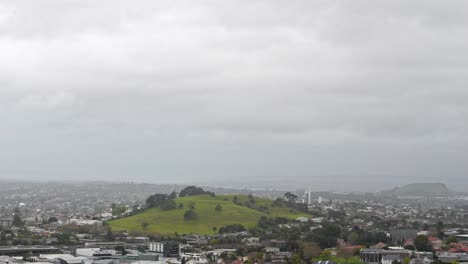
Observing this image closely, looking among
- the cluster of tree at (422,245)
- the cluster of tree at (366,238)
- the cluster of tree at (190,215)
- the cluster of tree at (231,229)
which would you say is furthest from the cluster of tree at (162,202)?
the cluster of tree at (422,245)

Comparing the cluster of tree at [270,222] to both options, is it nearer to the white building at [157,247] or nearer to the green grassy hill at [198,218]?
the green grassy hill at [198,218]

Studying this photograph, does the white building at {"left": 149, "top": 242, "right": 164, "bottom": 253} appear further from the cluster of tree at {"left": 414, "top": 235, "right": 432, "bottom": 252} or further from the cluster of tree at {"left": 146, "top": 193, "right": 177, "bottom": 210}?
the cluster of tree at {"left": 146, "top": 193, "right": 177, "bottom": 210}

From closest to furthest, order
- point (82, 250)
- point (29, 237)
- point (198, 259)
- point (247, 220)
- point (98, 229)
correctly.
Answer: point (198, 259) → point (82, 250) → point (29, 237) → point (98, 229) → point (247, 220)

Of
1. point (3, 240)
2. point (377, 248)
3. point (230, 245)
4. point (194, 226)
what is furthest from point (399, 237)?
point (3, 240)

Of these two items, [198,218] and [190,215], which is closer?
[190,215]

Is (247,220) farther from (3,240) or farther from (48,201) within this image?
(48,201)

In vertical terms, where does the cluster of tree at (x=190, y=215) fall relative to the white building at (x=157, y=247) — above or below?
above

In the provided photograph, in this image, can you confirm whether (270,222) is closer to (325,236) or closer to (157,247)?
(325,236)

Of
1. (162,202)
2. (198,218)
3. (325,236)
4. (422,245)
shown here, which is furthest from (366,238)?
(162,202)
